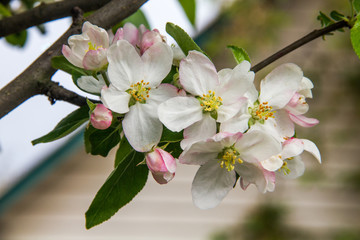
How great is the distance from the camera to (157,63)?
687 millimetres

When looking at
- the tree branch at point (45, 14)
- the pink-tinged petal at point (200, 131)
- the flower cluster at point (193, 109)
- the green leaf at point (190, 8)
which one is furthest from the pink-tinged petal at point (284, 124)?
the green leaf at point (190, 8)

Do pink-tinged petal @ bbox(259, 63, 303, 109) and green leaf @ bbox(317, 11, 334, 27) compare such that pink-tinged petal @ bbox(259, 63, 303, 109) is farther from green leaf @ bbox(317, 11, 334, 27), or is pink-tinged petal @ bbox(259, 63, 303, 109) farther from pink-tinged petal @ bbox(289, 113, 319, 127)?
green leaf @ bbox(317, 11, 334, 27)

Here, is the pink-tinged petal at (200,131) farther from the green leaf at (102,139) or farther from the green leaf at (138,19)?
the green leaf at (138,19)

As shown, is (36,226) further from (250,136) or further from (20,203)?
(250,136)

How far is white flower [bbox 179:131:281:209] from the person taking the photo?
64cm

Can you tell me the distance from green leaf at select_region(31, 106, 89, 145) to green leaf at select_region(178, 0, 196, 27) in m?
0.59

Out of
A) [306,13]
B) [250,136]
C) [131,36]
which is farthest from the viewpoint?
[306,13]

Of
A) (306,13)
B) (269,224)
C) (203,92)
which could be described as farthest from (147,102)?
(306,13)

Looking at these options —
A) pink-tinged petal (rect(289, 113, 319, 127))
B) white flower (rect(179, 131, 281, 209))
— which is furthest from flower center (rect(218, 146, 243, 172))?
pink-tinged petal (rect(289, 113, 319, 127))

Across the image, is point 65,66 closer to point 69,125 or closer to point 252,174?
point 69,125

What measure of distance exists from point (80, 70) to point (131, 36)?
0.09m

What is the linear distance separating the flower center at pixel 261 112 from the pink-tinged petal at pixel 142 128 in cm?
13

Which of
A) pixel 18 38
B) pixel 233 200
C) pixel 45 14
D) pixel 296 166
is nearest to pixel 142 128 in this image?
pixel 296 166

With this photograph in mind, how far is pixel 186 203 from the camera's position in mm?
4035
